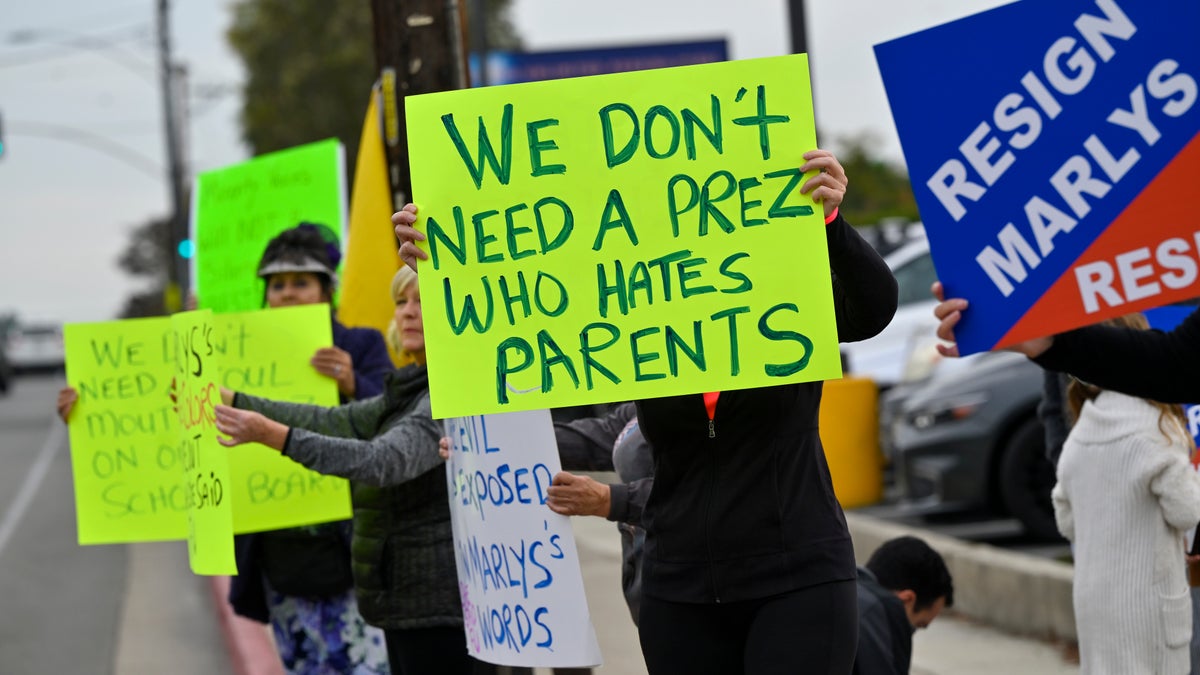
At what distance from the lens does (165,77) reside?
1412 inches

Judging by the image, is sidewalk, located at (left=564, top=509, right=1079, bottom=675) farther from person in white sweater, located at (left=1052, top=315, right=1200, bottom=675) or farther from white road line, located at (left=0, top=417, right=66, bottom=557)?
white road line, located at (left=0, top=417, right=66, bottom=557)

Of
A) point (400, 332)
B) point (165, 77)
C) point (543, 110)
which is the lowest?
point (400, 332)

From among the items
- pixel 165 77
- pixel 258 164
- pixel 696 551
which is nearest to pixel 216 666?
pixel 258 164

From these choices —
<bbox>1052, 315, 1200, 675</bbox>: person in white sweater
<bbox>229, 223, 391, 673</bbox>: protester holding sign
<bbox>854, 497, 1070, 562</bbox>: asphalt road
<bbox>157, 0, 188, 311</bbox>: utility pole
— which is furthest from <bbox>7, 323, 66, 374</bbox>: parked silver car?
<bbox>1052, 315, 1200, 675</bbox>: person in white sweater

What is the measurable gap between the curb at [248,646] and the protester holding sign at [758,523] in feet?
13.0

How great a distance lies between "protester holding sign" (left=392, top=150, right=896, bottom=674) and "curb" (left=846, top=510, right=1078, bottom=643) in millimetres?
3074

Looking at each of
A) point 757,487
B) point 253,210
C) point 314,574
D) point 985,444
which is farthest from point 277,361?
point 985,444

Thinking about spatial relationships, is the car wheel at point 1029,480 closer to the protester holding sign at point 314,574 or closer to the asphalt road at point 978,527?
the asphalt road at point 978,527

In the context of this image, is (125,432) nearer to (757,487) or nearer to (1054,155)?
(757,487)

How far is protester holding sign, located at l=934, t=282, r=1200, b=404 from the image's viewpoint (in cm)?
304

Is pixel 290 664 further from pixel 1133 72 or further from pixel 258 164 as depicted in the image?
pixel 1133 72

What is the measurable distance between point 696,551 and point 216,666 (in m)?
5.75

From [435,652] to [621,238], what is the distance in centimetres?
168

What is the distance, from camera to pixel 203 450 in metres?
4.93
